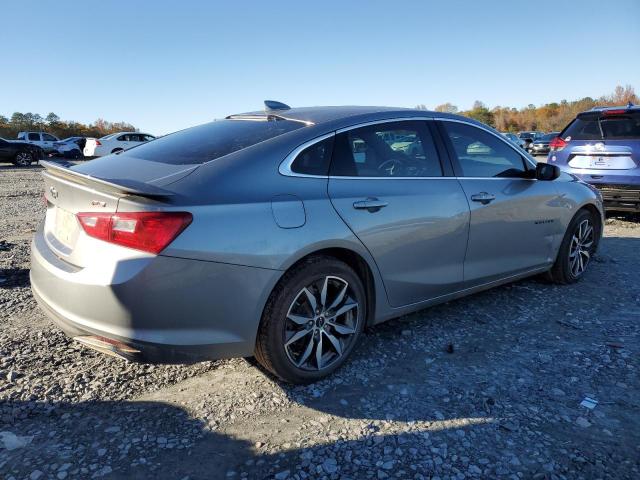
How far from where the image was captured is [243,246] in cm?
255

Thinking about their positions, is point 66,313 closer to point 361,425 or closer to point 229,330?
point 229,330

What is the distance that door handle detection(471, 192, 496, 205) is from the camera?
12.4 ft

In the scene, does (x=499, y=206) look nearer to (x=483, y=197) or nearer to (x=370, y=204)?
(x=483, y=197)

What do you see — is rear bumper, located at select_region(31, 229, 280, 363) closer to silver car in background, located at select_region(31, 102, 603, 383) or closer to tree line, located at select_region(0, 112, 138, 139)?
silver car in background, located at select_region(31, 102, 603, 383)

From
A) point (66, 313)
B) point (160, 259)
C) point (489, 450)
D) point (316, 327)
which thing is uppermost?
point (160, 259)

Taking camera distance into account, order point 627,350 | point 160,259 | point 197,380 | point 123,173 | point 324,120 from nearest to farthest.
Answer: point 160,259 → point 123,173 → point 197,380 → point 324,120 → point 627,350

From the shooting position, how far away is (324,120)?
3266 millimetres

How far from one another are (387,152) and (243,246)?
4.60ft

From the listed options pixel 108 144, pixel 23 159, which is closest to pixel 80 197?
pixel 108 144

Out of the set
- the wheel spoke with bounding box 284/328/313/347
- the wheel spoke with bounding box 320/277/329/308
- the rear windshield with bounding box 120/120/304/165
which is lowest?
Answer: the wheel spoke with bounding box 284/328/313/347

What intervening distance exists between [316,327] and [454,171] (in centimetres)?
164

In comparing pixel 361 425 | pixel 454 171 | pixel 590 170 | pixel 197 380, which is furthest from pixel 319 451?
pixel 590 170

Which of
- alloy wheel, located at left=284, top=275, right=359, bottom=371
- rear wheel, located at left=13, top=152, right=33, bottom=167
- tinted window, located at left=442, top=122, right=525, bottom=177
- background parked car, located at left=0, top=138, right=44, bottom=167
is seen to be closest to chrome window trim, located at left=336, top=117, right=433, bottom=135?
tinted window, located at left=442, top=122, right=525, bottom=177

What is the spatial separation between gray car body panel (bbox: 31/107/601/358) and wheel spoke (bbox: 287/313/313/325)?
0.23 meters
